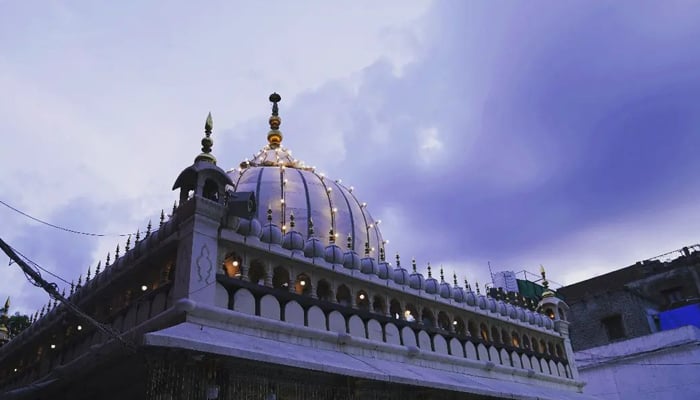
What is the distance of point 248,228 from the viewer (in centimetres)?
954

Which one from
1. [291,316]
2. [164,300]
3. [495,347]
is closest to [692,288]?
[495,347]

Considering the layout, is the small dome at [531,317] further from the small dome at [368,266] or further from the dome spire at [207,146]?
the dome spire at [207,146]

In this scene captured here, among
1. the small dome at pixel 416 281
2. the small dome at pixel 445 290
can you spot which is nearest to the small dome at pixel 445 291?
the small dome at pixel 445 290

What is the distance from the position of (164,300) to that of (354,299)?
356cm

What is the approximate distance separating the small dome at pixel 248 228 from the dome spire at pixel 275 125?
8546 millimetres

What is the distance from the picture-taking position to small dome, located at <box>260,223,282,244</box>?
984 centimetres

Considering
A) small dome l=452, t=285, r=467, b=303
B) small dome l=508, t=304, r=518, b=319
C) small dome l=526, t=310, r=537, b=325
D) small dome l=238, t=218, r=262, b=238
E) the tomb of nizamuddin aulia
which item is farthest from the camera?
small dome l=526, t=310, r=537, b=325

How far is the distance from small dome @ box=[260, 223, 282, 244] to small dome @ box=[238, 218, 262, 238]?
16cm

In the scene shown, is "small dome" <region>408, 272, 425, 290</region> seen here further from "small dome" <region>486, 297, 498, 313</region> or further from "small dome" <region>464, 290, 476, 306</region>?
"small dome" <region>486, 297, 498, 313</region>

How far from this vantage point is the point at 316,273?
10.4 m

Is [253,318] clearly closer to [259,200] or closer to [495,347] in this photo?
[259,200]

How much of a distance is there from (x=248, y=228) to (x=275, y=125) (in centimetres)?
952

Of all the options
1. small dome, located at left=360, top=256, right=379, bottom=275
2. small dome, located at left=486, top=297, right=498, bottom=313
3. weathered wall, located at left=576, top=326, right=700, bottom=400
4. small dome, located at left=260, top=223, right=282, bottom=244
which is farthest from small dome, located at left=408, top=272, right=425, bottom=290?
weathered wall, located at left=576, top=326, right=700, bottom=400

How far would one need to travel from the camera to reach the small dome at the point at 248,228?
9.49 meters
